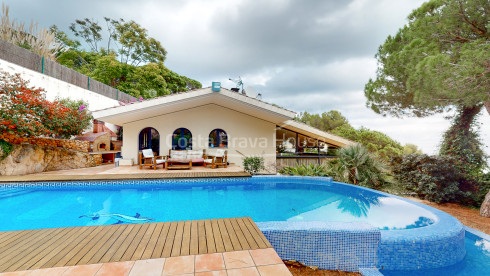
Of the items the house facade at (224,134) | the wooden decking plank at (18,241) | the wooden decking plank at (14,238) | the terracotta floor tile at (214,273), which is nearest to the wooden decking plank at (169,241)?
the terracotta floor tile at (214,273)

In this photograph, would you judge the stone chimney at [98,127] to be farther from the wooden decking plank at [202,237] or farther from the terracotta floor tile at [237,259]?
the terracotta floor tile at [237,259]

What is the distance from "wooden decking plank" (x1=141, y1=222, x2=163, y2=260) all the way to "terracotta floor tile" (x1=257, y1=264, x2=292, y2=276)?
4.57 ft

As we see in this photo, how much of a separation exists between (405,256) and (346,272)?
3.52 feet

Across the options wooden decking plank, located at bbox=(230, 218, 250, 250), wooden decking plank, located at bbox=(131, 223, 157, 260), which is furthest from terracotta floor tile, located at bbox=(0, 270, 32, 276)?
wooden decking plank, located at bbox=(230, 218, 250, 250)

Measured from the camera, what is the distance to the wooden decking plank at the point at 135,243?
254 centimetres

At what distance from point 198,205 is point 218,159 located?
5097 millimetres

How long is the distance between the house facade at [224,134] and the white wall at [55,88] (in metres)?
4.19

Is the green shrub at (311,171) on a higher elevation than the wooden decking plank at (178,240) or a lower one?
higher

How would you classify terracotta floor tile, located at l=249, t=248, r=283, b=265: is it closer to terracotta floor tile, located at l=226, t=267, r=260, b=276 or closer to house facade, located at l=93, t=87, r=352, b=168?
terracotta floor tile, located at l=226, t=267, r=260, b=276

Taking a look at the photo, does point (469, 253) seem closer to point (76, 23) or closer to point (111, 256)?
point (111, 256)

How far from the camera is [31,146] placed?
8.85 meters

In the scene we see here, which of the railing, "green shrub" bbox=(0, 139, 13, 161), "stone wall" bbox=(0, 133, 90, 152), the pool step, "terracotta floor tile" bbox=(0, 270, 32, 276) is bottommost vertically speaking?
the pool step

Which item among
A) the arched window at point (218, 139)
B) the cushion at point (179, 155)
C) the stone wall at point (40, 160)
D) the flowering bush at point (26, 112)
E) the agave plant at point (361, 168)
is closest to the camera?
the flowering bush at point (26, 112)

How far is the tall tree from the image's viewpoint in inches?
217
